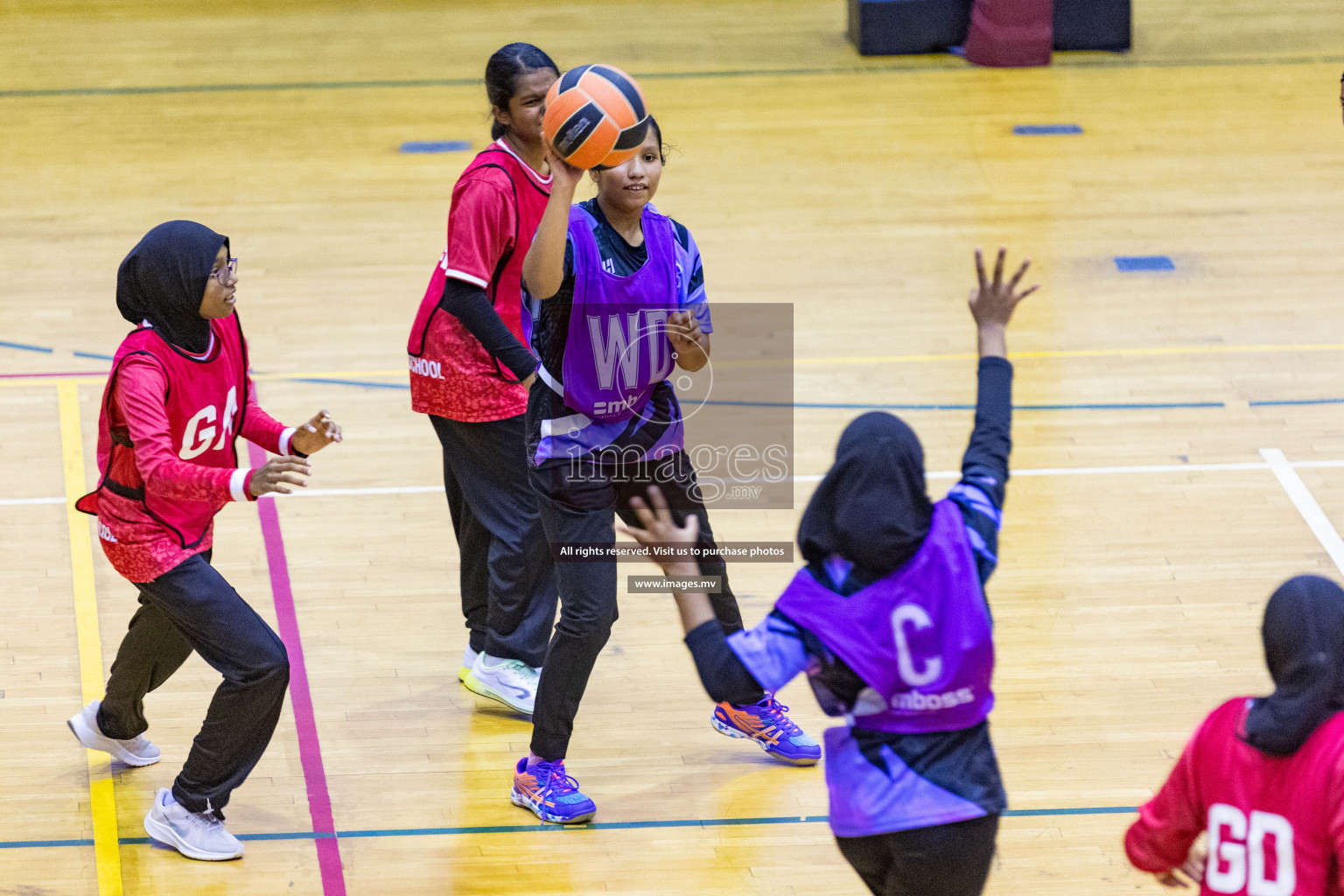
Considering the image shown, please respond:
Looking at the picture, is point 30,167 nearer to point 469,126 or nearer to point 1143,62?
point 469,126

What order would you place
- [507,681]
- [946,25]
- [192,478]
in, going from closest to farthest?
[192,478], [507,681], [946,25]

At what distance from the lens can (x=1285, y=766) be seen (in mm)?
2680

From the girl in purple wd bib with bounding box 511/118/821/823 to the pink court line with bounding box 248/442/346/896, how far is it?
0.77m

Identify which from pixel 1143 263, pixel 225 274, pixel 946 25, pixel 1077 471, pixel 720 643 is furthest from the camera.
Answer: pixel 946 25

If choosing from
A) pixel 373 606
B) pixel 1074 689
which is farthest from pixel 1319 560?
pixel 373 606

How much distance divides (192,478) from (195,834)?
114cm

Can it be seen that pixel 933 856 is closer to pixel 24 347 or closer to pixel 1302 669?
pixel 1302 669

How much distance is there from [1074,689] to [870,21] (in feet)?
26.7

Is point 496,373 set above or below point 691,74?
below

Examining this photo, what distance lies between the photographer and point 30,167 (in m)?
9.98

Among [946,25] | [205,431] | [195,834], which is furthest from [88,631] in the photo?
[946,25]

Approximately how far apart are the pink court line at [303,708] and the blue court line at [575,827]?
9cm

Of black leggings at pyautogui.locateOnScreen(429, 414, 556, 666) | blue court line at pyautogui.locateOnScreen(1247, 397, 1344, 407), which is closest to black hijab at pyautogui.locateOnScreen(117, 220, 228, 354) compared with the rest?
black leggings at pyautogui.locateOnScreen(429, 414, 556, 666)

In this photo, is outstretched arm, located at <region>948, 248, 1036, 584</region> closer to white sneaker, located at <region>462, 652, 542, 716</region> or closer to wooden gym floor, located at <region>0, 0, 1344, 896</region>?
wooden gym floor, located at <region>0, 0, 1344, 896</region>
